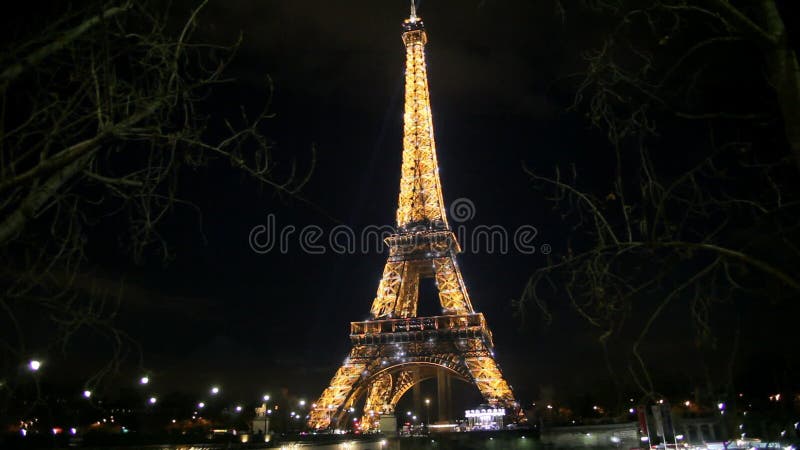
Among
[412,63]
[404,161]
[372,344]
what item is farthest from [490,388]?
[412,63]

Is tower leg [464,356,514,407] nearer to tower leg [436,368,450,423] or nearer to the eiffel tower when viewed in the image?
the eiffel tower

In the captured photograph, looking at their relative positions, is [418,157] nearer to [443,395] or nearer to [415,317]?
[415,317]

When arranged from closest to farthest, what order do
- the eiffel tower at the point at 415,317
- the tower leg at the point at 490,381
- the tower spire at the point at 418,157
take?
the tower leg at the point at 490,381 < the eiffel tower at the point at 415,317 < the tower spire at the point at 418,157

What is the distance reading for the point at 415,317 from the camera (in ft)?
155

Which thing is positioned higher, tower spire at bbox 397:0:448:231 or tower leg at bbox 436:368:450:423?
tower spire at bbox 397:0:448:231

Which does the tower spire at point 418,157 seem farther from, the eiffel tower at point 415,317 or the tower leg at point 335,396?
the tower leg at point 335,396

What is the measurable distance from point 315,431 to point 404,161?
2353 cm

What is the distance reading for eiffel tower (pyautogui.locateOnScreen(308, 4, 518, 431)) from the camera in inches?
1706

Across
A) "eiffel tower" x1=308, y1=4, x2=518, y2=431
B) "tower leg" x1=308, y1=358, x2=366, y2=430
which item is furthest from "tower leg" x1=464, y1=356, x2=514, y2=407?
"tower leg" x1=308, y1=358, x2=366, y2=430

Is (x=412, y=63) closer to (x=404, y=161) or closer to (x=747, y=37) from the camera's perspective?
(x=404, y=161)

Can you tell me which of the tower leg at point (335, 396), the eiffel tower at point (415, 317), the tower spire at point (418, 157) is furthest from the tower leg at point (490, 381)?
the tower spire at point (418, 157)

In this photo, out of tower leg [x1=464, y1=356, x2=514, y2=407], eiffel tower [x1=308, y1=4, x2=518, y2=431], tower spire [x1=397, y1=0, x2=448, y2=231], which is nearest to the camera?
tower leg [x1=464, y1=356, x2=514, y2=407]

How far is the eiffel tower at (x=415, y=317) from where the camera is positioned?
142 feet

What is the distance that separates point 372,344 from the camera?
4547 cm
